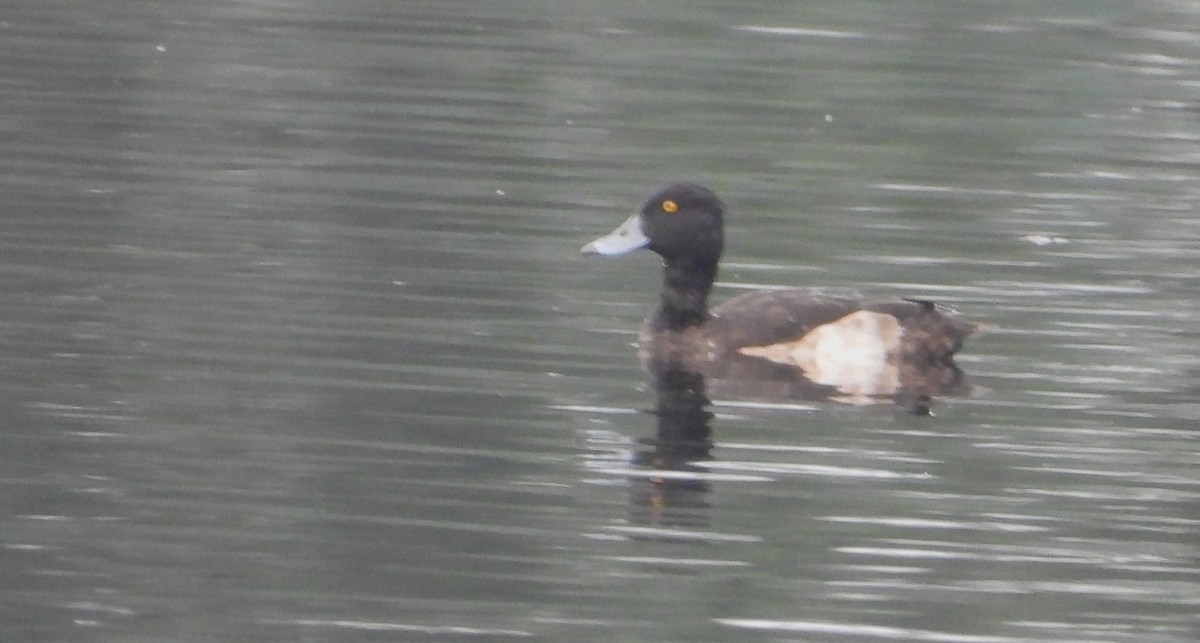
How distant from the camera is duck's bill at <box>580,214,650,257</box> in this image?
488 inches

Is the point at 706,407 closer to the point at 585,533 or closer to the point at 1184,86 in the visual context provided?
the point at 585,533

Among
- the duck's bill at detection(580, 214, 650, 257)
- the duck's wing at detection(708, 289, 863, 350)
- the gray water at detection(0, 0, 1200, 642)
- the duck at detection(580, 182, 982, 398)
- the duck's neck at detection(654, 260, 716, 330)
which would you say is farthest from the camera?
the duck's bill at detection(580, 214, 650, 257)

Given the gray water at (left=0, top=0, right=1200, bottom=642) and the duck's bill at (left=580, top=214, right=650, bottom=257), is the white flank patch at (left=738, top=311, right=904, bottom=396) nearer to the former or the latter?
the gray water at (left=0, top=0, right=1200, bottom=642)

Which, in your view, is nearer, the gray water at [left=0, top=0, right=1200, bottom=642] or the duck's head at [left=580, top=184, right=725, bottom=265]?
the gray water at [left=0, top=0, right=1200, bottom=642]

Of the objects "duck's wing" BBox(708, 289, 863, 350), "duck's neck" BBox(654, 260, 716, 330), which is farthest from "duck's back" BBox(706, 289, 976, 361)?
"duck's neck" BBox(654, 260, 716, 330)

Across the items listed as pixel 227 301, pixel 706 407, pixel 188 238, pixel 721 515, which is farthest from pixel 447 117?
pixel 721 515

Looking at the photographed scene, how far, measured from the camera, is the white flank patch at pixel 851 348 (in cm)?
Result: 1168

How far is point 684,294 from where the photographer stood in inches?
487

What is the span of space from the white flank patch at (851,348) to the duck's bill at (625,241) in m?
1.05

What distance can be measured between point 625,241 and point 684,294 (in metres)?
0.38

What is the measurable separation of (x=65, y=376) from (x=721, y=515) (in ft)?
9.84

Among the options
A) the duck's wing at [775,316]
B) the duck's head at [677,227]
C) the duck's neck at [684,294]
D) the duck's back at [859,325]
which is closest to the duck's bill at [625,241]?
the duck's head at [677,227]

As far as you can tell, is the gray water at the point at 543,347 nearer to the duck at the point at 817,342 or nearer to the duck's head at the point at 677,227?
the duck at the point at 817,342

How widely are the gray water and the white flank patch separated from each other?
431 millimetres
